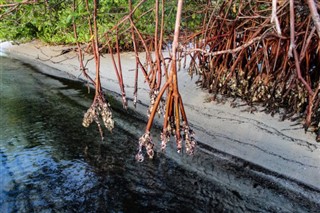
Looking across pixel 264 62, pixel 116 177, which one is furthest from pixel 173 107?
pixel 264 62

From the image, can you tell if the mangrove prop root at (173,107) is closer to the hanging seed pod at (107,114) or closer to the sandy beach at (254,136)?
the hanging seed pod at (107,114)

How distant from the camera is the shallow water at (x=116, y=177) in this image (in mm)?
2838

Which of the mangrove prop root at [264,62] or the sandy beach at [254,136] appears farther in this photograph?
the mangrove prop root at [264,62]

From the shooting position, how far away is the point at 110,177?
3.28 m

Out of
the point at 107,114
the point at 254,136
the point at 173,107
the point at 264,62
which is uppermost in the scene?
the point at 173,107

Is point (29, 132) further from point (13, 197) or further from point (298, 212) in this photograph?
point (298, 212)

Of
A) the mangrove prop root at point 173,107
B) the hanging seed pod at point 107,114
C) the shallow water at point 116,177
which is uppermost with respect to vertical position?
the mangrove prop root at point 173,107

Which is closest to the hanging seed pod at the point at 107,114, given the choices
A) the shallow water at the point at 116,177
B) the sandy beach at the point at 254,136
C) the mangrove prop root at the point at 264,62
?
the shallow water at the point at 116,177

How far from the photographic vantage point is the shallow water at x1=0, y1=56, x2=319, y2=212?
2.84m

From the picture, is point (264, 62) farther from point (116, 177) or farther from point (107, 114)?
point (107, 114)

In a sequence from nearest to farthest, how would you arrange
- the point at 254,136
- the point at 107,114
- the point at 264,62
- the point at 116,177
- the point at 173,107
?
the point at 173,107 → the point at 107,114 → the point at 116,177 → the point at 254,136 → the point at 264,62

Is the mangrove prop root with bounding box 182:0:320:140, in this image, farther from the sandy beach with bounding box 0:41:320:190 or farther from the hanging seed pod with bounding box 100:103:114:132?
the hanging seed pod with bounding box 100:103:114:132

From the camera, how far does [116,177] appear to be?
3.27 metres

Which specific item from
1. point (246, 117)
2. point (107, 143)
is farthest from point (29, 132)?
point (246, 117)
